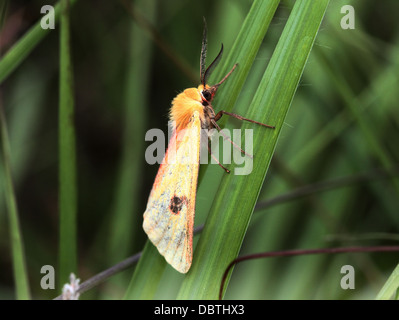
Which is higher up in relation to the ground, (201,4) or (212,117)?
(201,4)

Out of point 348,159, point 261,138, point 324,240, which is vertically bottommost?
point 324,240

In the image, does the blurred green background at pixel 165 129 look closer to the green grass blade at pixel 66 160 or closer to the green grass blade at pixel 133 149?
the green grass blade at pixel 133 149

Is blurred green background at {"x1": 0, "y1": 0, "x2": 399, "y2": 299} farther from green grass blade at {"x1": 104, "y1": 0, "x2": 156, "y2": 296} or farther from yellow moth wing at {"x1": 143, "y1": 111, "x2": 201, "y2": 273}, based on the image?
yellow moth wing at {"x1": 143, "y1": 111, "x2": 201, "y2": 273}

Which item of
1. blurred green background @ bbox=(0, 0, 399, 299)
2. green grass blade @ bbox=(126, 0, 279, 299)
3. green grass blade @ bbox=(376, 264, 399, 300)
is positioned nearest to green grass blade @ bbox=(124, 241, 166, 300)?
green grass blade @ bbox=(126, 0, 279, 299)

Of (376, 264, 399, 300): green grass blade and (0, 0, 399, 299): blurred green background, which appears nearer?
(376, 264, 399, 300): green grass blade

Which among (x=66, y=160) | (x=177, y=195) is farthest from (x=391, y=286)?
(x=66, y=160)
